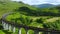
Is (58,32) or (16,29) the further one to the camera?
(16,29)

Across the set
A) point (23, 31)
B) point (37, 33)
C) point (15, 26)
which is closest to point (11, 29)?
point (15, 26)

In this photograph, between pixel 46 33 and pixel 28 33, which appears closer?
pixel 46 33

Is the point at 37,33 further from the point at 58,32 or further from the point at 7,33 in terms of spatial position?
the point at 7,33

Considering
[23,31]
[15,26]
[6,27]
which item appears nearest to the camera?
[23,31]

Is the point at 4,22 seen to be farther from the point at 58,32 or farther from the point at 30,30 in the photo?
the point at 58,32

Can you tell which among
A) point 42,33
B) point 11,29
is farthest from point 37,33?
point 11,29

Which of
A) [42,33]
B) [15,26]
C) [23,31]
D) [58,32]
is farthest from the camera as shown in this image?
[15,26]

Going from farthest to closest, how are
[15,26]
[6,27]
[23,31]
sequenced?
1. [6,27]
2. [15,26]
3. [23,31]

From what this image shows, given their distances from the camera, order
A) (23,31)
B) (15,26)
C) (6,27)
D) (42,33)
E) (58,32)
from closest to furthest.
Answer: (58,32) → (42,33) → (23,31) → (15,26) → (6,27)
